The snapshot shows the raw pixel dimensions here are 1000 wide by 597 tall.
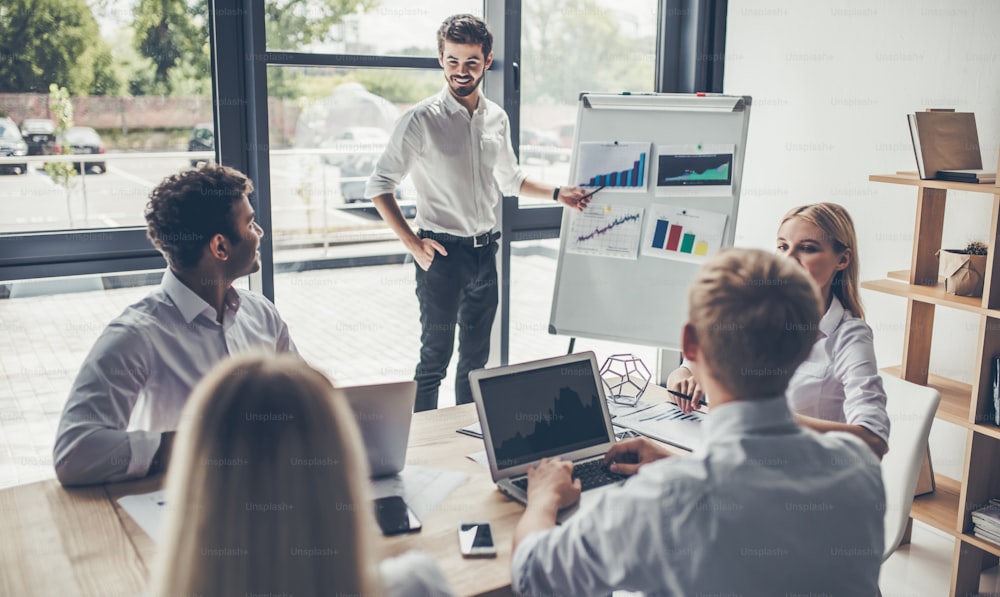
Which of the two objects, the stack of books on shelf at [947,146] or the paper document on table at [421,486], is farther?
the stack of books on shelf at [947,146]

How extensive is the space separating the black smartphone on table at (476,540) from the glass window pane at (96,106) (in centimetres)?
205

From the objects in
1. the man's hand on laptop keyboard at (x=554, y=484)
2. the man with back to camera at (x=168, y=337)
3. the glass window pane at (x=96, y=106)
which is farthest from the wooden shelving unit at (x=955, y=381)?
the glass window pane at (x=96, y=106)

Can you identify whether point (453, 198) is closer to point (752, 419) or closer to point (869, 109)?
point (869, 109)

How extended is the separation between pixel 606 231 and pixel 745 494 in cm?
241

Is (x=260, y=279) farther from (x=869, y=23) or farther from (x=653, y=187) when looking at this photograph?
(x=869, y=23)

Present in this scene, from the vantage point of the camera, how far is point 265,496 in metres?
0.94

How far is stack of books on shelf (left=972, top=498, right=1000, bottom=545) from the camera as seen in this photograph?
2.81 m

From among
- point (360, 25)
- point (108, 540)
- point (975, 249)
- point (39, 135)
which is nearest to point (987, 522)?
point (975, 249)

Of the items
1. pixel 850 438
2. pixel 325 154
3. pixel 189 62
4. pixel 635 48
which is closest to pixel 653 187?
pixel 635 48

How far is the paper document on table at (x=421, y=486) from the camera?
1.72 m

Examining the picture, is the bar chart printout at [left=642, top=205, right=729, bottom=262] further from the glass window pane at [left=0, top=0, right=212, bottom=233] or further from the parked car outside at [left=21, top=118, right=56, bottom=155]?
the parked car outside at [left=21, top=118, right=56, bottom=155]

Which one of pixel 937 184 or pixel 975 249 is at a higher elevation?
pixel 937 184

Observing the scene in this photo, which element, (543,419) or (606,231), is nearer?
(543,419)

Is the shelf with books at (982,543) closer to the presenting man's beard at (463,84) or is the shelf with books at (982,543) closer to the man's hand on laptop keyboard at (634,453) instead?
the man's hand on laptop keyboard at (634,453)
